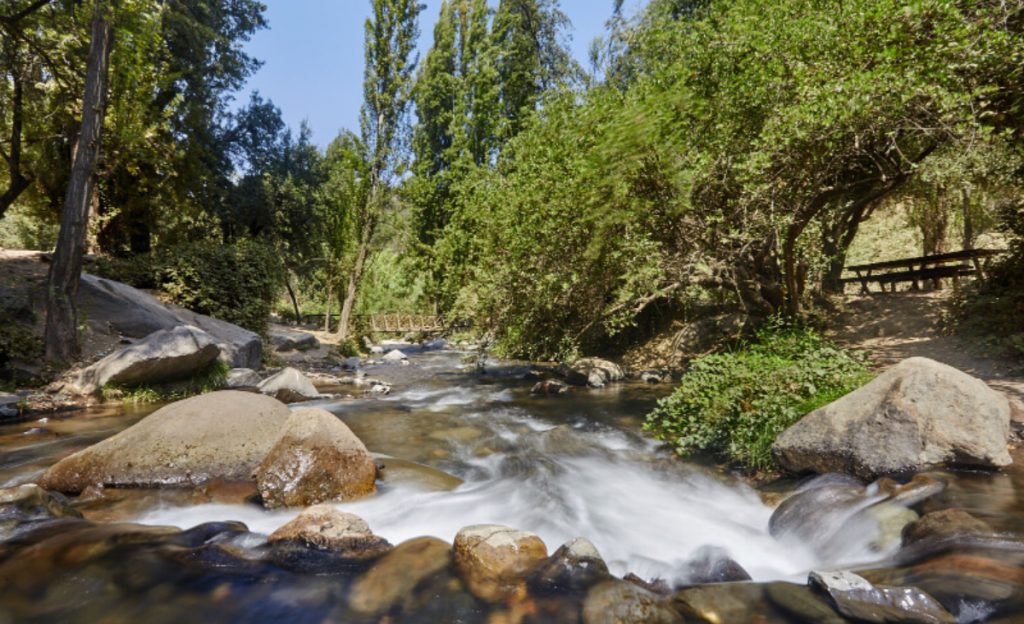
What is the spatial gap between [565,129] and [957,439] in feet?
31.7

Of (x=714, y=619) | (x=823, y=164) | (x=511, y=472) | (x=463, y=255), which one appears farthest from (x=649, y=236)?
(x=714, y=619)

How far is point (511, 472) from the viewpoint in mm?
6398

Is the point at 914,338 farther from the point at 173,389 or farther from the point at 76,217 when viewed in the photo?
the point at 76,217

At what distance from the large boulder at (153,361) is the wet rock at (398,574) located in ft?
27.4

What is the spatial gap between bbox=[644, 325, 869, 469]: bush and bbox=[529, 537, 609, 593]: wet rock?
314cm

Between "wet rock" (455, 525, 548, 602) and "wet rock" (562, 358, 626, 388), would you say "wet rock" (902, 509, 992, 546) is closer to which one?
"wet rock" (455, 525, 548, 602)

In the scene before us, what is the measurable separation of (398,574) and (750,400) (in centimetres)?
508

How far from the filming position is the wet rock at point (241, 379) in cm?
1106

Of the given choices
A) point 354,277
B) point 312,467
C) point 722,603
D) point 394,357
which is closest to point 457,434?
point 312,467

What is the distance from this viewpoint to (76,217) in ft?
35.5

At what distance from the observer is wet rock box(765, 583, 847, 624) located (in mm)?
3055

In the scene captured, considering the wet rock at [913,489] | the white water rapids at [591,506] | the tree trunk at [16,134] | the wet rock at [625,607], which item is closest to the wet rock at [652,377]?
the white water rapids at [591,506]

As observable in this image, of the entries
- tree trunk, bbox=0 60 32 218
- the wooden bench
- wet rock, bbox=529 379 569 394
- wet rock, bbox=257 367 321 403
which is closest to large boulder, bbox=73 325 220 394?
wet rock, bbox=257 367 321 403

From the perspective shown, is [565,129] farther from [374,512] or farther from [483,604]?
[483,604]
